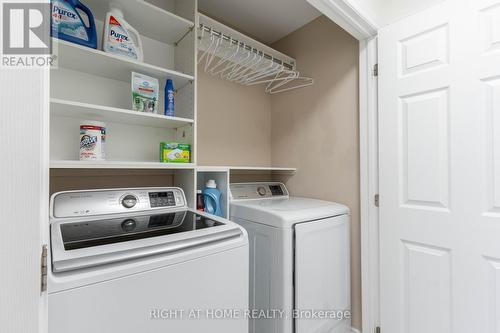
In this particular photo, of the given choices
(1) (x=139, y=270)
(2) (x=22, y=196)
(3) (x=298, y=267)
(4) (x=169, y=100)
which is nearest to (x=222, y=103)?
(4) (x=169, y=100)

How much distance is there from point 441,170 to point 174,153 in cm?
158

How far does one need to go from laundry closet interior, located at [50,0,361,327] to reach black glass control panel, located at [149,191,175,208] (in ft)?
0.42

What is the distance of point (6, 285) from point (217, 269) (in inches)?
28.0

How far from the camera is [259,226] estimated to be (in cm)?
154

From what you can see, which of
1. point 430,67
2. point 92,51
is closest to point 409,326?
point 430,67

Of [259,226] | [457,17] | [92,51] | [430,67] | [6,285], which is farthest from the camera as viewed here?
[259,226]

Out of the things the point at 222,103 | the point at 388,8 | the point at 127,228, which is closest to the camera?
the point at 127,228

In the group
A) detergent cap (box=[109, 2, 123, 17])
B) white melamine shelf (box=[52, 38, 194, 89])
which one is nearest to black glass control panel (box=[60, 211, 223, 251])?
white melamine shelf (box=[52, 38, 194, 89])

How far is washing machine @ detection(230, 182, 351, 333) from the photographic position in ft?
4.59

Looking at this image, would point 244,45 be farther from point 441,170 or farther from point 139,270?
point 139,270

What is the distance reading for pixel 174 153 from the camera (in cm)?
153

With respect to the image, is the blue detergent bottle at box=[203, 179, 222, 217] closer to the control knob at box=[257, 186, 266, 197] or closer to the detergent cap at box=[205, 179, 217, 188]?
the detergent cap at box=[205, 179, 217, 188]

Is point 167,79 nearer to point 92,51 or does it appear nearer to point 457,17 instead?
point 92,51

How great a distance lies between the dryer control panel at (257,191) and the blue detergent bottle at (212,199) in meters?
0.16
